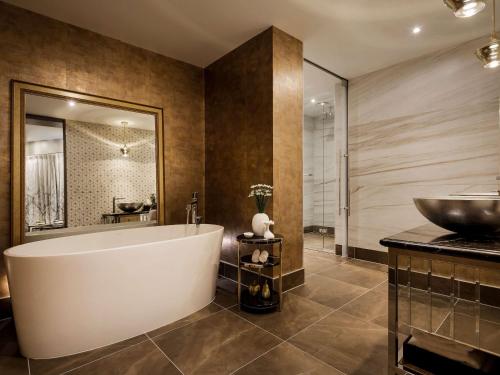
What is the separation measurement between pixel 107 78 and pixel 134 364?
2.63 m

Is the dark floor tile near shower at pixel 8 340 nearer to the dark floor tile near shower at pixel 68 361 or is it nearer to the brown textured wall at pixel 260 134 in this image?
the dark floor tile near shower at pixel 68 361

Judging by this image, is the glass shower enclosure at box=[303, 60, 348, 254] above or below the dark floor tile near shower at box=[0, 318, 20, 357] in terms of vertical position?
above

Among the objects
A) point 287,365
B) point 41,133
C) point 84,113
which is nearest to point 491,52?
point 287,365

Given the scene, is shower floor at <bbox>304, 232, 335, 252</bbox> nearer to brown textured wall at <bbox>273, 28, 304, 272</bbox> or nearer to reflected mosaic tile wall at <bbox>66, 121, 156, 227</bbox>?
brown textured wall at <bbox>273, 28, 304, 272</bbox>

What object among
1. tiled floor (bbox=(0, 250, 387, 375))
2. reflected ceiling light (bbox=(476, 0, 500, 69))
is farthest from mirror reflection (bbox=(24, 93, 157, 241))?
reflected ceiling light (bbox=(476, 0, 500, 69))

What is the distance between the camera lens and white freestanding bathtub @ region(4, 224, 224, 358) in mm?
1627

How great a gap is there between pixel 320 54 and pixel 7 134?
129 inches

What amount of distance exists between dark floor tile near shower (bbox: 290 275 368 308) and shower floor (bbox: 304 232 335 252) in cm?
146

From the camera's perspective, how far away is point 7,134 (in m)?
2.26

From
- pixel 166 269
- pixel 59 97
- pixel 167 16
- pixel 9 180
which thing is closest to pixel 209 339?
pixel 166 269

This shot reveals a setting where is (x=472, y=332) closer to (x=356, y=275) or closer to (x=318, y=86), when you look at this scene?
(x=356, y=275)

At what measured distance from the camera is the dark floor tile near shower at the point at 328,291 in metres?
2.49

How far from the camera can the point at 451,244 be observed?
3.32ft

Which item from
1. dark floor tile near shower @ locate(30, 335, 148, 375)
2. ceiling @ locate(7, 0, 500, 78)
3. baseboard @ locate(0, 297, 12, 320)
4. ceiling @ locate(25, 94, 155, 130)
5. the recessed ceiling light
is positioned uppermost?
ceiling @ locate(7, 0, 500, 78)
